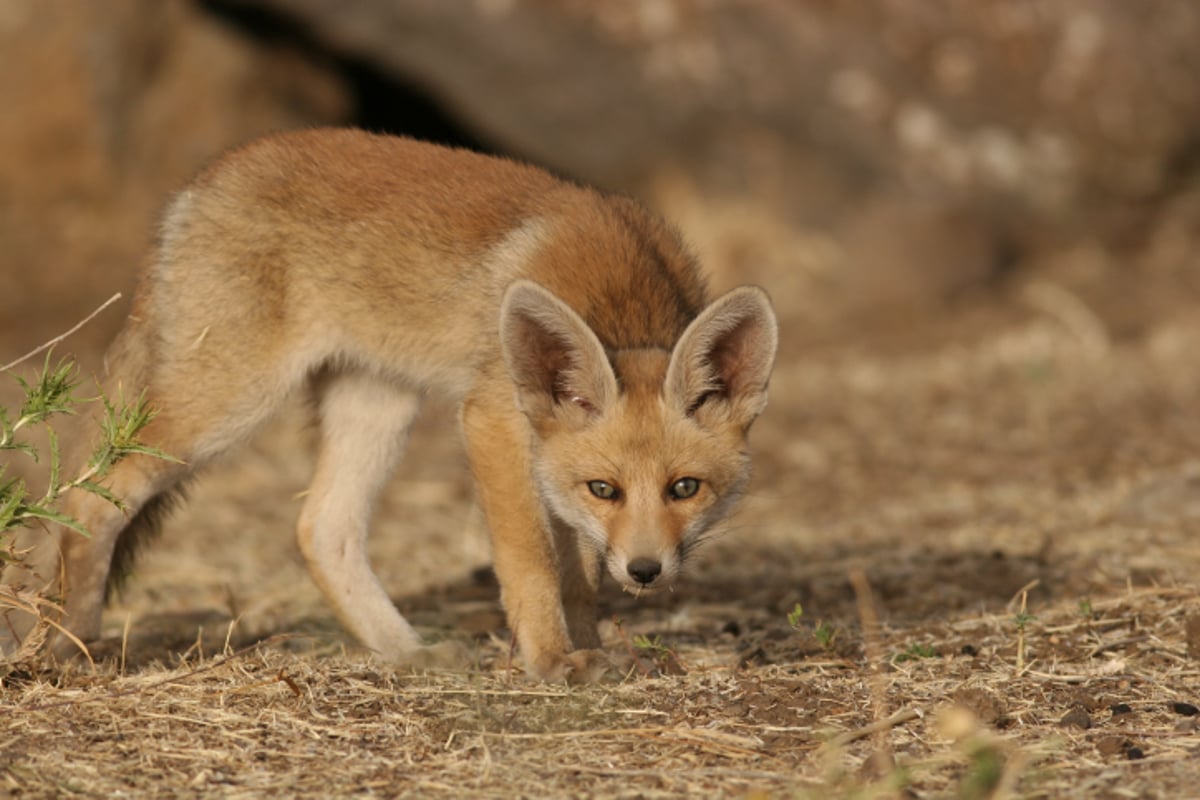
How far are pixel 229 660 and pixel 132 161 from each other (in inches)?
328

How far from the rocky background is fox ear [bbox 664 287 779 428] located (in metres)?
6.47

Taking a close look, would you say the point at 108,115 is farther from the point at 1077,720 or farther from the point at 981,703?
the point at 1077,720

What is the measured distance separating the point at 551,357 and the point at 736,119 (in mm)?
6704

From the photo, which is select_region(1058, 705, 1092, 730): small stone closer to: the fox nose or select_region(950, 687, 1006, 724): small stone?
select_region(950, 687, 1006, 724): small stone

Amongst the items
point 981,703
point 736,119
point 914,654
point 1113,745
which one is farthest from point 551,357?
point 736,119

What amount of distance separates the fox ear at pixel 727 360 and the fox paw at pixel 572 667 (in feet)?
2.62

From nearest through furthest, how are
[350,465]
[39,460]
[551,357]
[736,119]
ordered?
[39,460]
[551,357]
[350,465]
[736,119]

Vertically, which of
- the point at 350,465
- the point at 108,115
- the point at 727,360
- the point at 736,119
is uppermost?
the point at 108,115

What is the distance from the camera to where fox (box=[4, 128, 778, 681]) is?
14.4 feet

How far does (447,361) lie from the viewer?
5020 mm

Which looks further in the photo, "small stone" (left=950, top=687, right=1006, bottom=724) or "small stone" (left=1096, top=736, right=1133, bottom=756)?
"small stone" (left=950, top=687, right=1006, bottom=724)

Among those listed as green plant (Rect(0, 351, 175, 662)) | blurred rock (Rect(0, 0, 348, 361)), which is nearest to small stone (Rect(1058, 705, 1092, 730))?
green plant (Rect(0, 351, 175, 662))

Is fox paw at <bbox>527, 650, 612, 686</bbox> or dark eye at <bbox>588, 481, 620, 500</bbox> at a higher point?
dark eye at <bbox>588, 481, 620, 500</bbox>

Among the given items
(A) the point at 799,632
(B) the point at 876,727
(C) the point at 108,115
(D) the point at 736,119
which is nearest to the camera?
(B) the point at 876,727
